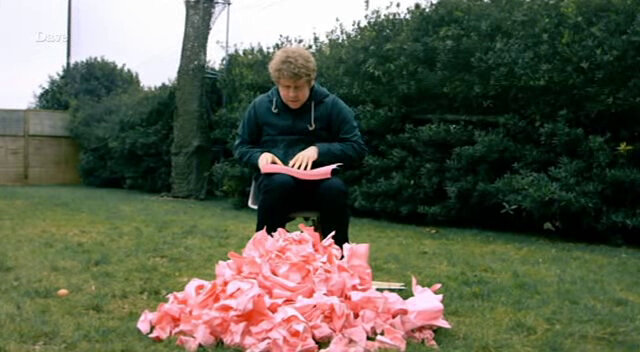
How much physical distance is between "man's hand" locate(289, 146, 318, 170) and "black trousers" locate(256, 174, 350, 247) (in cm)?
7

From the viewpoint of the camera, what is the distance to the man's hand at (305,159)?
3.53 metres

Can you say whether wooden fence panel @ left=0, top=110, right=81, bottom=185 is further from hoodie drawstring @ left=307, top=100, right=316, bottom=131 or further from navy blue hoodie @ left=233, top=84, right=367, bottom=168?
hoodie drawstring @ left=307, top=100, right=316, bottom=131

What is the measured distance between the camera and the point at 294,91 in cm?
357

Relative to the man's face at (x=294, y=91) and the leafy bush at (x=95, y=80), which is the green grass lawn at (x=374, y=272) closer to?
the man's face at (x=294, y=91)

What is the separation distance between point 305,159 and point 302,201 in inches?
8.7

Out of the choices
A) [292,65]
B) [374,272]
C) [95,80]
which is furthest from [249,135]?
[95,80]

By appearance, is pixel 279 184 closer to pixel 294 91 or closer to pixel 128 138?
pixel 294 91

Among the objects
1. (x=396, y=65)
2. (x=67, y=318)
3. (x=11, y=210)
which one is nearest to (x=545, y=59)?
(x=396, y=65)

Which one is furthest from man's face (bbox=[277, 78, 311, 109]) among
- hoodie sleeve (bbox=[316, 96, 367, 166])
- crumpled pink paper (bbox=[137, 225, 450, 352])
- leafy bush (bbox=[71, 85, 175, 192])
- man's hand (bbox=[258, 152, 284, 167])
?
leafy bush (bbox=[71, 85, 175, 192])

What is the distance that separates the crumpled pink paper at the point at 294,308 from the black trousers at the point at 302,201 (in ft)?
1.38

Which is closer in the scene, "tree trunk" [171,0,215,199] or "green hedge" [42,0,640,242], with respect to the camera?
"green hedge" [42,0,640,242]

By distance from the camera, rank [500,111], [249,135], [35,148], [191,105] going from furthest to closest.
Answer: [35,148] < [191,105] < [500,111] < [249,135]

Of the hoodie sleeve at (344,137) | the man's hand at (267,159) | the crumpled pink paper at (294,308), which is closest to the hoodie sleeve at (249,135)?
the man's hand at (267,159)

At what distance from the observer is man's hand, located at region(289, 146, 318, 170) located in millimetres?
3533
